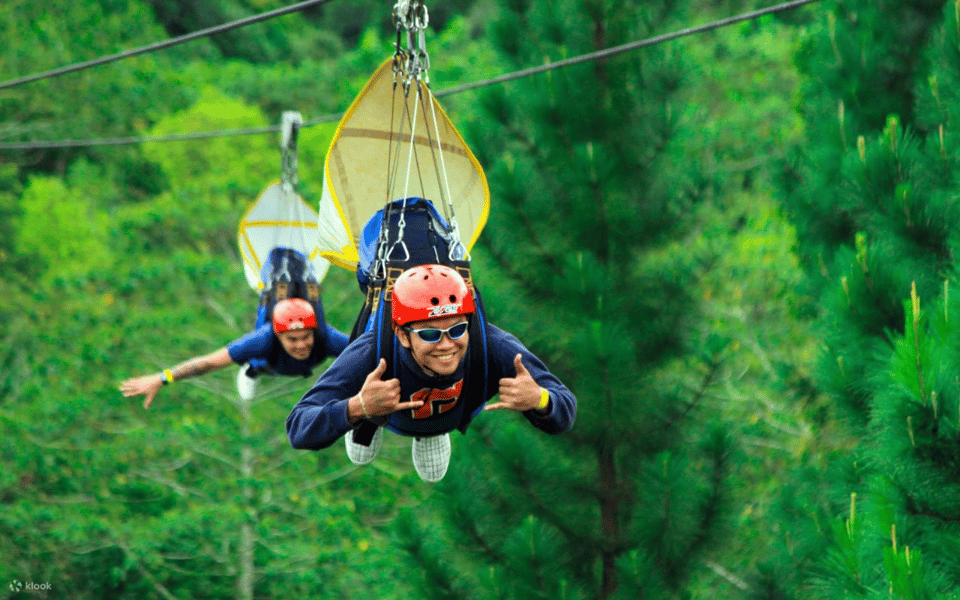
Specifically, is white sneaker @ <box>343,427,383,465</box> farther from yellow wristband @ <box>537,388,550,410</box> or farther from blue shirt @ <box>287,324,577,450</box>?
yellow wristband @ <box>537,388,550,410</box>

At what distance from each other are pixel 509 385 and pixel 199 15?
28.5 m

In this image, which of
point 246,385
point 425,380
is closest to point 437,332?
point 425,380

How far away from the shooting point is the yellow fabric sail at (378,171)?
16.0 feet

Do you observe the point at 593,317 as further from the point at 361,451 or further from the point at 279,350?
the point at 361,451

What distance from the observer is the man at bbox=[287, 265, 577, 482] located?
3.17m

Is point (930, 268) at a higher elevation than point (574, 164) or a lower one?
lower

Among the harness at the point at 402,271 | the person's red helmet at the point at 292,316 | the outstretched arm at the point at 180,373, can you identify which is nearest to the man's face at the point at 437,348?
the harness at the point at 402,271

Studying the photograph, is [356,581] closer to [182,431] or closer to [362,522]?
[362,522]

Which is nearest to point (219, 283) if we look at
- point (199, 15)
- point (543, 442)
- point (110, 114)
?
point (543, 442)

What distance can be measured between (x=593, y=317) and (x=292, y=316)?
2.58 metres

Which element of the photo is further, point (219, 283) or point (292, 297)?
point (219, 283)

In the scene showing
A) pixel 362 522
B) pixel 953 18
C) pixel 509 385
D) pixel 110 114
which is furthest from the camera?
pixel 110 114

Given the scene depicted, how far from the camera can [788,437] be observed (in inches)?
502

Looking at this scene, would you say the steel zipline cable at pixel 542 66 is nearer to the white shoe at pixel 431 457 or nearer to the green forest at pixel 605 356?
the green forest at pixel 605 356
